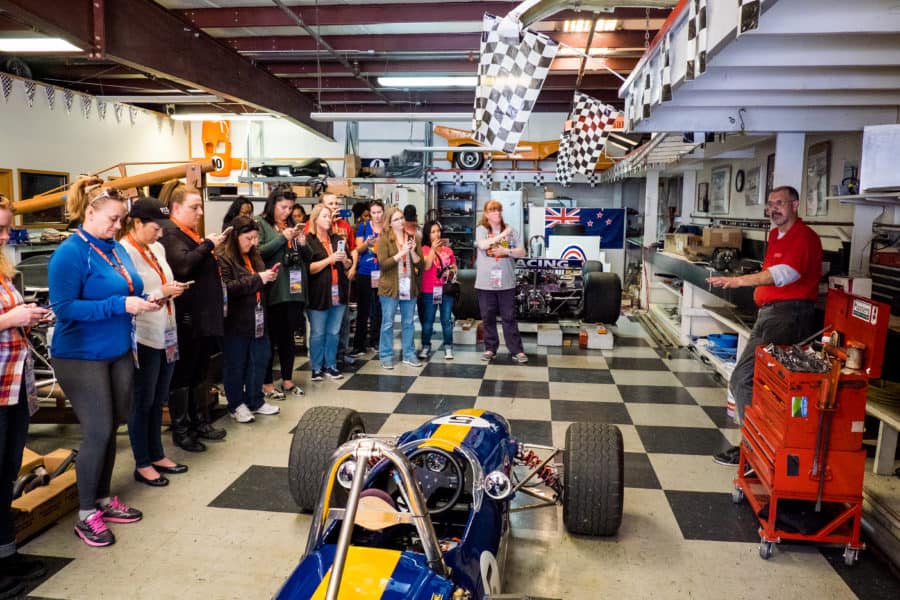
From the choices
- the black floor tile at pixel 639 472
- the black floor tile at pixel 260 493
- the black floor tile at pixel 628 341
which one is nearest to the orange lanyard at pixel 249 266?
the black floor tile at pixel 260 493

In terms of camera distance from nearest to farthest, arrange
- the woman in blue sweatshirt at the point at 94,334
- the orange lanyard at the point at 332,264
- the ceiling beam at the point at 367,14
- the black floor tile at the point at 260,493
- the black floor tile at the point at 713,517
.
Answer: the woman in blue sweatshirt at the point at 94,334 → the black floor tile at the point at 713,517 → the black floor tile at the point at 260,493 → the orange lanyard at the point at 332,264 → the ceiling beam at the point at 367,14

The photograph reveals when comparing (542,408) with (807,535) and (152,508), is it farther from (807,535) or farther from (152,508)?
(152,508)

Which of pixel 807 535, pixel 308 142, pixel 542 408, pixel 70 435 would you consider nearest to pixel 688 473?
pixel 807 535

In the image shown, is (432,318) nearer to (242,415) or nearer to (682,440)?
(242,415)

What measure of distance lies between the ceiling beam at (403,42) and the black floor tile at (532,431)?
547cm

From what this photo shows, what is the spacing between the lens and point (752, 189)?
7961mm

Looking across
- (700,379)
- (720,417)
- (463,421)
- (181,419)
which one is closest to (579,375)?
(700,379)

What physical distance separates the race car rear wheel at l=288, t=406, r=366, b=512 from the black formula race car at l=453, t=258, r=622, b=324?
494 centimetres

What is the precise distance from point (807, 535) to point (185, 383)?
379 cm

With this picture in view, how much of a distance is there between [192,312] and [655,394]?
157 inches

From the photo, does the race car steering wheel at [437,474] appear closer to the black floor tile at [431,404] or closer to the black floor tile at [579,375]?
the black floor tile at [431,404]

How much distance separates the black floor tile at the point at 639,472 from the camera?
3920 millimetres

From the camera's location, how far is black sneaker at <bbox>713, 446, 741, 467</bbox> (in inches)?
166

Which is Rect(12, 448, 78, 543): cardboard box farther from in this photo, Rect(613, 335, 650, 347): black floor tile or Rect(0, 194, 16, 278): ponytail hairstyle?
Rect(613, 335, 650, 347): black floor tile
